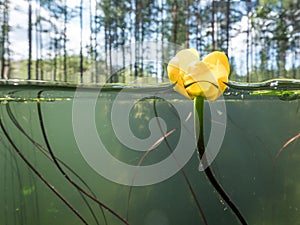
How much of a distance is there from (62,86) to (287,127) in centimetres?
98

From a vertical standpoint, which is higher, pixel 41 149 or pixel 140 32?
pixel 140 32

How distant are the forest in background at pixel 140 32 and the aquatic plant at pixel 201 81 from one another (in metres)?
2.84

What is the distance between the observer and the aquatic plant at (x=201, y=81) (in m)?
0.67

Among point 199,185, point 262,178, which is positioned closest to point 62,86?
point 199,185

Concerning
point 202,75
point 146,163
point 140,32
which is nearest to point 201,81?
point 202,75

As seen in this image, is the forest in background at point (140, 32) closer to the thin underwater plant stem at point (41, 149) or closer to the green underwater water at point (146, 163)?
the green underwater water at point (146, 163)

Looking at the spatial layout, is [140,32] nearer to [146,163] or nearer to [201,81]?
[146,163]

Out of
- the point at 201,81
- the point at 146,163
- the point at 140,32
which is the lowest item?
the point at 146,163

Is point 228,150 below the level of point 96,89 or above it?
below

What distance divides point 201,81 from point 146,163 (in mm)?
933

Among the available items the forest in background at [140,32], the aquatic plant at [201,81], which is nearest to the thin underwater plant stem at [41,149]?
the aquatic plant at [201,81]

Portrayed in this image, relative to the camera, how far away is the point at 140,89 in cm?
161

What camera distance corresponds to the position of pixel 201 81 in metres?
0.67

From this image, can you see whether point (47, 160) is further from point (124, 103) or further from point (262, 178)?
point (262, 178)
